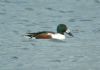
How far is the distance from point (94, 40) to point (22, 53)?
2846 mm

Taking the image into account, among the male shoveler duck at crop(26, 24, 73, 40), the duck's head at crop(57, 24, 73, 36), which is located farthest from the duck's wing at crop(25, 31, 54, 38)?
the duck's head at crop(57, 24, 73, 36)

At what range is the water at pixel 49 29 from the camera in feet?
58.2

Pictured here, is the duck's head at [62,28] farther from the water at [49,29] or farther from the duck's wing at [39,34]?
the duck's wing at [39,34]

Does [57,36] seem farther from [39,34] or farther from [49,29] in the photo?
[49,29]

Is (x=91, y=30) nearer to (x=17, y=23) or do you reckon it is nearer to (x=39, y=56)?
(x=17, y=23)

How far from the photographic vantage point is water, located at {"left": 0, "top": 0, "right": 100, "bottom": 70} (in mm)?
17734

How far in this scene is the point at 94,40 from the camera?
816 inches

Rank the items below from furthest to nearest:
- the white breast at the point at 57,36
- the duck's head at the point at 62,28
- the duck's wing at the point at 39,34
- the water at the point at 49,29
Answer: the duck's head at the point at 62,28 → the white breast at the point at 57,36 → the duck's wing at the point at 39,34 → the water at the point at 49,29

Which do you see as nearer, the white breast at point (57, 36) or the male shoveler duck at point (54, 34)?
the male shoveler duck at point (54, 34)

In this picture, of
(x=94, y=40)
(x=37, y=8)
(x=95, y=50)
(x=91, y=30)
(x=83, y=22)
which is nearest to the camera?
(x=95, y=50)

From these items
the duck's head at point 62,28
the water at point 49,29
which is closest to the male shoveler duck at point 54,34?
the duck's head at point 62,28

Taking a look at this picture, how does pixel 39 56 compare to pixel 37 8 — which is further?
pixel 37 8

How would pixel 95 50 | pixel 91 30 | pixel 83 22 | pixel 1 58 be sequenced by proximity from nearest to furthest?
pixel 1 58 < pixel 95 50 < pixel 91 30 < pixel 83 22

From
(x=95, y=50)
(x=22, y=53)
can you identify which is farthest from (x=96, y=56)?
(x=22, y=53)
